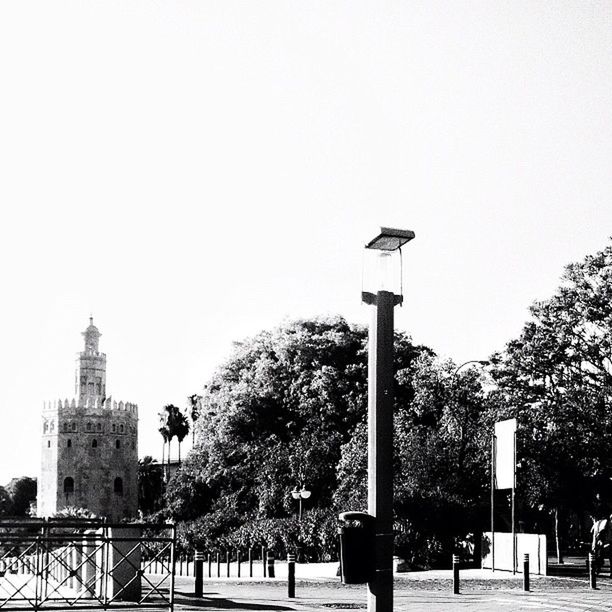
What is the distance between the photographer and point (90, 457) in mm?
110688

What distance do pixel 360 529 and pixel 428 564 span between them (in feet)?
92.1

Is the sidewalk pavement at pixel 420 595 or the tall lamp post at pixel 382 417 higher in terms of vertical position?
the tall lamp post at pixel 382 417

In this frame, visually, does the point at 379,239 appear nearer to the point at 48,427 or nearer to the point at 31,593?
the point at 31,593

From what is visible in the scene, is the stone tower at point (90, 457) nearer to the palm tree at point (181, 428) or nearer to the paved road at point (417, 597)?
the palm tree at point (181, 428)

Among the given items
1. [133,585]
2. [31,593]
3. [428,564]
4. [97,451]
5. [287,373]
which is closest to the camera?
[133,585]

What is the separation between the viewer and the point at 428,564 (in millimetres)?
33188

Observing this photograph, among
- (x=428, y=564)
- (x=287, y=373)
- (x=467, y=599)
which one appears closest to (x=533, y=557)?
(x=428, y=564)

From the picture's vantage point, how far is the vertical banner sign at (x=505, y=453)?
1035 inches

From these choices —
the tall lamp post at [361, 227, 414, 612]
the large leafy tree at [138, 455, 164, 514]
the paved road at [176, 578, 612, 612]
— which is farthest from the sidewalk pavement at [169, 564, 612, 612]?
the large leafy tree at [138, 455, 164, 514]

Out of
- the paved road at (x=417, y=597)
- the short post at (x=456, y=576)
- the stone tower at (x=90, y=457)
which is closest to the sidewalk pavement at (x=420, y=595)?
the paved road at (x=417, y=597)

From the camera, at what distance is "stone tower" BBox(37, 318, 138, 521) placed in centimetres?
10850

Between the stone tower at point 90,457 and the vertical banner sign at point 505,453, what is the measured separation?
85.7 m

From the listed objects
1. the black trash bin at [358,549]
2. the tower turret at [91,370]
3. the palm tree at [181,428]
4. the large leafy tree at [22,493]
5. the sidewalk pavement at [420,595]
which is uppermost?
the tower turret at [91,370]

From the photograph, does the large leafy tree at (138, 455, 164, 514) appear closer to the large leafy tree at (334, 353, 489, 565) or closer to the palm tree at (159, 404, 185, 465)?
the palm tree at (159, 404, 185, 465)
